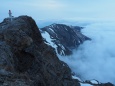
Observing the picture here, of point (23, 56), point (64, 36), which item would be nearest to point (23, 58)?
point (23, 56)

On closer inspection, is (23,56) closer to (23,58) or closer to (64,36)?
(23,58)

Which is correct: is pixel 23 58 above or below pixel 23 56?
below

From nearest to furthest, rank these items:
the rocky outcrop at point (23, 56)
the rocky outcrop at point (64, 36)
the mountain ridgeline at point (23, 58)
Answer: the mountain ridgeline at point (23, 58) → the rocky outcrop at point (23, 56) → the rocky outcrop at point (64, 36)

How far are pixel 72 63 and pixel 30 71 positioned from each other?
14798 cm

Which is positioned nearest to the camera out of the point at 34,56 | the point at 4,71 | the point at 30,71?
the point at 4,71

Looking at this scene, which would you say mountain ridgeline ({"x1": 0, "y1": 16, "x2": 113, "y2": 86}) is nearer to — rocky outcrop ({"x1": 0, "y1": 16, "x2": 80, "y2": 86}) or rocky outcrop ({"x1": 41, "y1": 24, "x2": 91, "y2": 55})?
rocky outcrop ({"x1": 0, "y1": 16, "x2": 80, "y2": 86})

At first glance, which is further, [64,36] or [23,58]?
[64,36]


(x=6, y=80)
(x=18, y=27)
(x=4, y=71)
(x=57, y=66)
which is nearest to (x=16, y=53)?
(x=18, y=27)

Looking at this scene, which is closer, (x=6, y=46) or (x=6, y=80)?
(x=6, y=80)

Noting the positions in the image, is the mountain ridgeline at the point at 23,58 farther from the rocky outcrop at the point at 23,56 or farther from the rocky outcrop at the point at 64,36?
the rocky outcrop at the point at 64,36

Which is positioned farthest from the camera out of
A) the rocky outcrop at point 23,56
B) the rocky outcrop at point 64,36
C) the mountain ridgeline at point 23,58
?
the rocky outcrop at point 64,36

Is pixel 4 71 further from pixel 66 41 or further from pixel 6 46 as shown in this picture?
pixel 66 41

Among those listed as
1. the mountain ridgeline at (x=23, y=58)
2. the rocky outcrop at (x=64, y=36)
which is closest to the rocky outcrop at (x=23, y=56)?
the mountain ridgeline at (x=23, y=58)

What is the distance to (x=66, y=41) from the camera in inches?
6806
